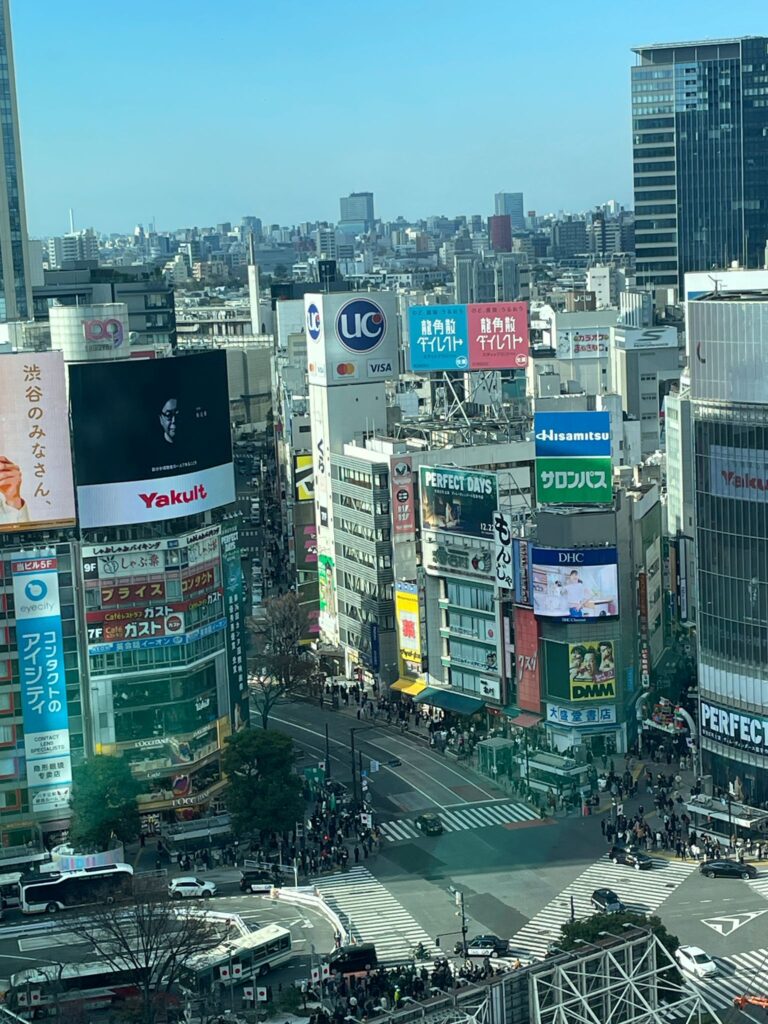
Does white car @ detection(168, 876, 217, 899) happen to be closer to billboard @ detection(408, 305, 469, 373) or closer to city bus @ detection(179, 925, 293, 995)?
city bus @ detection(179, 925, 293, 995)

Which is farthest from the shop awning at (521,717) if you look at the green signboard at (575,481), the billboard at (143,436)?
the billboard at (143,436)

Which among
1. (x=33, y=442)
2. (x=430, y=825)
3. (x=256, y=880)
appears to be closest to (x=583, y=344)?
(x=430, y=825)

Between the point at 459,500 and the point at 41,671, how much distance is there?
1607 centimetres

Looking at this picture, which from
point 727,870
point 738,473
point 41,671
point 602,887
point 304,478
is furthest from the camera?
point 304,478

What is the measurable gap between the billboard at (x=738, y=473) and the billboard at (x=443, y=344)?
23.1 meters

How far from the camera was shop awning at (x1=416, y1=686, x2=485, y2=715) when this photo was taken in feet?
200

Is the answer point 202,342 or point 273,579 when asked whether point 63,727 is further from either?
point 202,342

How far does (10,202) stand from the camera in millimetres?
129375

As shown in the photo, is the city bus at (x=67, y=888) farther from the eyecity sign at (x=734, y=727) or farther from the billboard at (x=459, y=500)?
the billboard at (x=459, y=500)

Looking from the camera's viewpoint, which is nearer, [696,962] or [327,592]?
[696,962]

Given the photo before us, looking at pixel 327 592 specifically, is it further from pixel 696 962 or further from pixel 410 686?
pixel 696 962

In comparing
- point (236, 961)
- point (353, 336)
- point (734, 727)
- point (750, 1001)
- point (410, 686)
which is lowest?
point (750, 1001)

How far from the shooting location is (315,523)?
7856cm

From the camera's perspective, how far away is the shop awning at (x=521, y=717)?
191 feet
